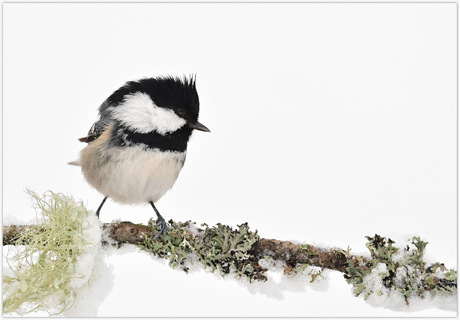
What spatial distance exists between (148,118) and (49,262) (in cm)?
68

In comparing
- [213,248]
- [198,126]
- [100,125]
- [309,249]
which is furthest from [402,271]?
[100,125]

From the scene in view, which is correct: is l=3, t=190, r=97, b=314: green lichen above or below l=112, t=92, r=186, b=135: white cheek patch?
below

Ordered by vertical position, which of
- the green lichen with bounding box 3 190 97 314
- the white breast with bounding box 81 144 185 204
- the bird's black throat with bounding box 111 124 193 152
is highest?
the bird's black throat with bounding box 111 124 193 152

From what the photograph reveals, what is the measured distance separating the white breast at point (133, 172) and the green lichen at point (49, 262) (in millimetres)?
351

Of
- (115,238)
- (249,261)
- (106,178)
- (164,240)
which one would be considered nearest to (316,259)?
(249,261)

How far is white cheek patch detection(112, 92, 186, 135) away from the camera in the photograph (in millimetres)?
1957

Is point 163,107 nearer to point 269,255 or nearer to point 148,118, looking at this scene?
point 148,118

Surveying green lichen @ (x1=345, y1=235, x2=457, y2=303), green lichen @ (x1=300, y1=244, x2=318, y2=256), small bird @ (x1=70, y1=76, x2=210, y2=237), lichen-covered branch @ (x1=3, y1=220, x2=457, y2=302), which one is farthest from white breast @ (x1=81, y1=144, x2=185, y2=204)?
green lichen @ (x1=345, y1=235, x2=457, y2=303)

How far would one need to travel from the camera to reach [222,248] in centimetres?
158

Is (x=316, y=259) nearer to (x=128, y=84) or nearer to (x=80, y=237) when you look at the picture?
(x=80, y=237)

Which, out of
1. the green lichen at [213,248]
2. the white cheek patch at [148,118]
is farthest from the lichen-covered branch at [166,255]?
the white cheek patch at [148,118]

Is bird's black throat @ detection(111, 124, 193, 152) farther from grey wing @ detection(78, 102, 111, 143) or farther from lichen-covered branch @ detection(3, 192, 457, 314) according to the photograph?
lichen-covered branch @ detection(3, 192, 457, 314)

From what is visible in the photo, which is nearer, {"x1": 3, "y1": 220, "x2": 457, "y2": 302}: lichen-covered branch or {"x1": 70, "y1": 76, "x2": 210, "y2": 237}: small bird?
{"x1": 3, "y1": 220, "x2": 457, "y2": 302}: lichen-covered branch

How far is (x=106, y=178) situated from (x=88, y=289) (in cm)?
53
